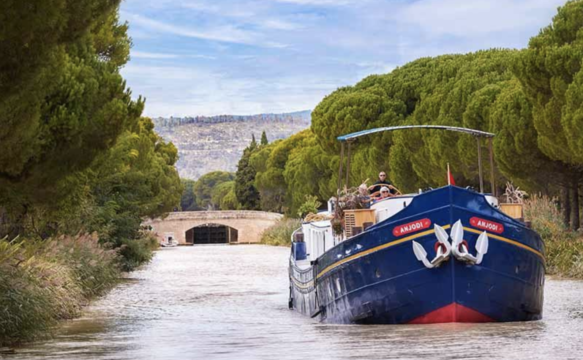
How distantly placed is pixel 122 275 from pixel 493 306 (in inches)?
905

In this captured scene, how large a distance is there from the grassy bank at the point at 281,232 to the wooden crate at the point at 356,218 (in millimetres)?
53697

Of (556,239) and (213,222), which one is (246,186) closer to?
(213,222)

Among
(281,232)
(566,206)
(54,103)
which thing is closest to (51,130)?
(54,103)

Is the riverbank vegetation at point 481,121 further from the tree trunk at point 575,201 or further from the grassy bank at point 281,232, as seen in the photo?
the grassy bank at point 281,232

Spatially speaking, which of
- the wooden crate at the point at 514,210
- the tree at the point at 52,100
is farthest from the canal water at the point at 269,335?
the tree at the point at 52,100

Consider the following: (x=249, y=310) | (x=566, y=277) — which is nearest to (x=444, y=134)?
(x=566, y=277)

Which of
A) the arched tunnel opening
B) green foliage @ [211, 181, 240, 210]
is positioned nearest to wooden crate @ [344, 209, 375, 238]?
the arched tunnel opening

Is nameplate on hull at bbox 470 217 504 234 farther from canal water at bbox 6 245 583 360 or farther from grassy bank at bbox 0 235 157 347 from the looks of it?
grassy bank at bbox 0 235 157 347

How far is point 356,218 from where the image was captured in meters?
18.9

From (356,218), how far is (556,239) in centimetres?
1814

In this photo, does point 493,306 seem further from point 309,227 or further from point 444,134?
point 444,134

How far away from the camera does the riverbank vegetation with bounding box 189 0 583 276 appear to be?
1369 inches

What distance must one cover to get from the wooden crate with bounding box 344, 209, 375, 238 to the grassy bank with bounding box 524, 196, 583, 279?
13265mm

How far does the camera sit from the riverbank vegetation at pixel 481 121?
34781 millimetres
